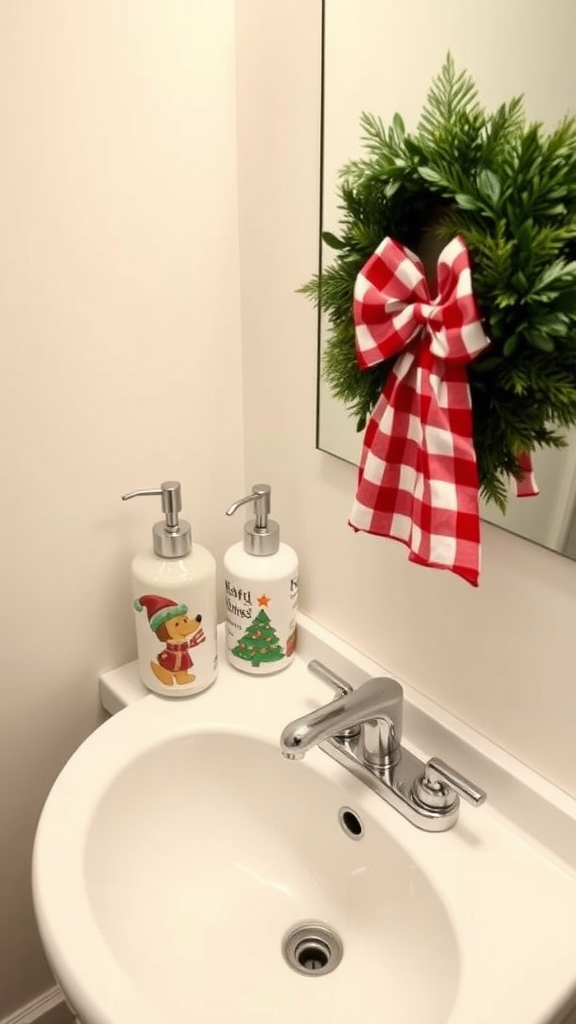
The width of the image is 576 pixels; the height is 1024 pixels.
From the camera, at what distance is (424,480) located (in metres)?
0.61

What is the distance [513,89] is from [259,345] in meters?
0.41

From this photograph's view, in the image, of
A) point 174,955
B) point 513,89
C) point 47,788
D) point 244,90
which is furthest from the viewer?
point 47,788

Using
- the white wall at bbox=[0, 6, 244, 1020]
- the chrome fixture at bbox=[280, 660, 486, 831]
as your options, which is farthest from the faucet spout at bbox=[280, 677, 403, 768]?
the white wall at bbox=[0, 6, 244, 1020]

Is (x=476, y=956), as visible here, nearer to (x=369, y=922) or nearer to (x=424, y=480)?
(x=369, y=922)

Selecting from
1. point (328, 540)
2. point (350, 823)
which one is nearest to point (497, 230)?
point (328, 540)

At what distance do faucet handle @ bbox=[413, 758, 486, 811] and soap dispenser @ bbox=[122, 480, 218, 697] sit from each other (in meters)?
0.27

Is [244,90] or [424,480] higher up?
[244,90]

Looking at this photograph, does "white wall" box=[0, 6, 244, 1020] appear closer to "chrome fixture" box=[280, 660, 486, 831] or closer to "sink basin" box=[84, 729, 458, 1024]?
"sink basin" box=[84, 729, 458, 1024]

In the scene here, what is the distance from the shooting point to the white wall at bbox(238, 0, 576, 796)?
27.2 inches

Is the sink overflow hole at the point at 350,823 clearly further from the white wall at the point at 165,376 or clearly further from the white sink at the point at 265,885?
the white wall at the point at 165,376

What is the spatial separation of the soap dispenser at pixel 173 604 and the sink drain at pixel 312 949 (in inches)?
10.5

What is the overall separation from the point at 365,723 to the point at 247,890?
0.72ft

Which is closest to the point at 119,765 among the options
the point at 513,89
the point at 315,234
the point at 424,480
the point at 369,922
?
the point at 369,922

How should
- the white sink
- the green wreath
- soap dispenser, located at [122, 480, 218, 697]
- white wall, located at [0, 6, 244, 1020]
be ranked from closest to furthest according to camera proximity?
the green wreath → the white sink → white wall, located at [0, 6, 244, 1020] → soap dispenser, located at [122, 480, 218, 697]
